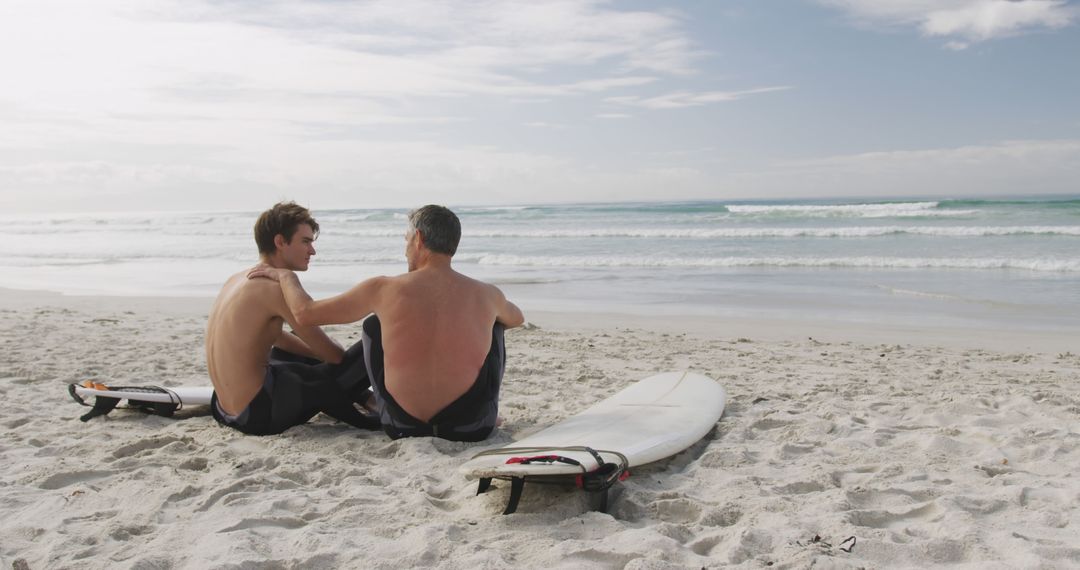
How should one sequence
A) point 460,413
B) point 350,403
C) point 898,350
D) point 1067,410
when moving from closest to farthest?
point 460,413 → point 350,403 → point 1067,410 → point 898,350

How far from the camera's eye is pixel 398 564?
7.91 feet

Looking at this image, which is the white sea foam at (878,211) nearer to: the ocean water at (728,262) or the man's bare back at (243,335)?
the ocean water at (728,262)

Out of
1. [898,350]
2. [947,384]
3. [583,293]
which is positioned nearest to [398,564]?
[947,384]

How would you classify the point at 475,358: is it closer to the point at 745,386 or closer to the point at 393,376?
the point at 393,376

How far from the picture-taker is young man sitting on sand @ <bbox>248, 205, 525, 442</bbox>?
3.44m

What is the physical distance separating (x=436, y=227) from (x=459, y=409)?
0.87m

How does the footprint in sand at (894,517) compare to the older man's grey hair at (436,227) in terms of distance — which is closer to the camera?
the footprint in sand at (894,517)

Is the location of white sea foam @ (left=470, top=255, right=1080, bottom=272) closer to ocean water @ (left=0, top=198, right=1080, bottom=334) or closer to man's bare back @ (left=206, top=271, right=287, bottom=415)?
ocean water @ (left=0, top=198, right=1080, bottom=334)

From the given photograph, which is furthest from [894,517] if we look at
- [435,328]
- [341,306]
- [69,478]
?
[69,478]

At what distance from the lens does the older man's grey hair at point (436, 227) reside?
342 cm

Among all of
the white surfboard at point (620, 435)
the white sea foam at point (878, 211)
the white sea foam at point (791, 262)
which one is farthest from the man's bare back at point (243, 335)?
the white sea foam at point (878, 211)

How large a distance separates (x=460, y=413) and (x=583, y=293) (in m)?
7.54

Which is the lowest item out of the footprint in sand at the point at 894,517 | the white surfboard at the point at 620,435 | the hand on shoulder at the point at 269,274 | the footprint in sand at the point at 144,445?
the footprint in sand at the point at 144,445

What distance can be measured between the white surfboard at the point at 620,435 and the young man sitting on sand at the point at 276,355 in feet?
3.43
